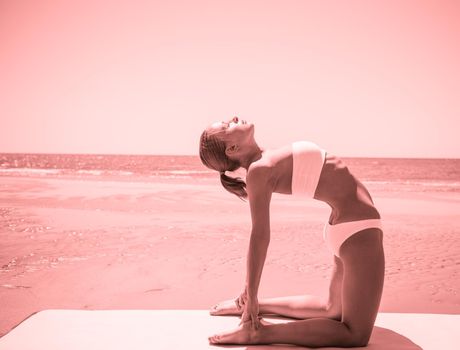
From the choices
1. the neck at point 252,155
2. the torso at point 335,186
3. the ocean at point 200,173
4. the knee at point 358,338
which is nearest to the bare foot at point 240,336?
the knee at point 358,338

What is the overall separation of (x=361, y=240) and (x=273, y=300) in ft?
3.31

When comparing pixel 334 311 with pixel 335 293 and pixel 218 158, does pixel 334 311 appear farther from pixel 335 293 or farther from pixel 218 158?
pixel 218 158

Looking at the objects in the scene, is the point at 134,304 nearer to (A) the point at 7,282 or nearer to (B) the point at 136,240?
(A) the point at 7,282

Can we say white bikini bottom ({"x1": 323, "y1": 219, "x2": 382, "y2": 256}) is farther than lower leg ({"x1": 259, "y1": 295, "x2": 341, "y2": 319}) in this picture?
No

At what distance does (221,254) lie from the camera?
5672 mm

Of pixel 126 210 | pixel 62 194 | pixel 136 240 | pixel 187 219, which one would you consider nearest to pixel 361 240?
pixel 136 240

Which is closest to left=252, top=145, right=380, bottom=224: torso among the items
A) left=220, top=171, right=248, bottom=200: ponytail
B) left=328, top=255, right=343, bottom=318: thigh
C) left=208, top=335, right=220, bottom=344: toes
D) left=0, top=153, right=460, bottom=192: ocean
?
left=220, top=171, right=248, bottom=200: ponytail

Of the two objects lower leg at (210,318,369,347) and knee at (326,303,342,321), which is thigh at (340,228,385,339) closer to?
lower leg at (210,318,369,347)

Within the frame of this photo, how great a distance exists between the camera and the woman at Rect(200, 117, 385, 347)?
216 centimetres

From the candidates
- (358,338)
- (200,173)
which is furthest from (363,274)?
(200,173)

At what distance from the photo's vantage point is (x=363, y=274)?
2152 millimetres

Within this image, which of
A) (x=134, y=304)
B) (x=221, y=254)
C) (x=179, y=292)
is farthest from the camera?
(x=221, y=254)

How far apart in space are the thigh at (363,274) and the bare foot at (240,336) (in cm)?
56

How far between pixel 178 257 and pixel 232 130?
3.61m
